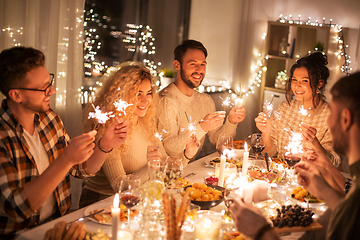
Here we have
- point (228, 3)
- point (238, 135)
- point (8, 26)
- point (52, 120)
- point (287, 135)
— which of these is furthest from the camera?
point (238, 135)

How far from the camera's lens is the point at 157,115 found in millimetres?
2826

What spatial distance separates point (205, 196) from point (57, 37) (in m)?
2.08

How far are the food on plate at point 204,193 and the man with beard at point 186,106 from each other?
0.95m

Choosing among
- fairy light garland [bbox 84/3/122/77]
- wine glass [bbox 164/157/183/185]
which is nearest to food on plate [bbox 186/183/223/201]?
wine glass [bbox 164/157/183/185]

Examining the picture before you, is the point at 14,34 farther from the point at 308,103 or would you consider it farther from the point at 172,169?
the point at 308,103

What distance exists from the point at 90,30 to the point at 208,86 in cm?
196

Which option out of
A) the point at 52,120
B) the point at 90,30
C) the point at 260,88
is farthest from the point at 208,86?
the point at 52,120

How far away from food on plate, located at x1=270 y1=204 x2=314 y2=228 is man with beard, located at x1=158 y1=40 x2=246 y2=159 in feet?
3.96

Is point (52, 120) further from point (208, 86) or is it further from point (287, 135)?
point (208, 86)

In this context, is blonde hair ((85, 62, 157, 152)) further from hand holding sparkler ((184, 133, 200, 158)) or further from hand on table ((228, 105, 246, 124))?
hand on table ((228, 105, 246, 124))

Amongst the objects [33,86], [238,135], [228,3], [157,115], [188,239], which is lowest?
[238,135]

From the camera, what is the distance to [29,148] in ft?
5.82

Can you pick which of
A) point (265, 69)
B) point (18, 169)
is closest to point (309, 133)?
point (18, 169)

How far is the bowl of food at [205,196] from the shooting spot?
1.75 metres
